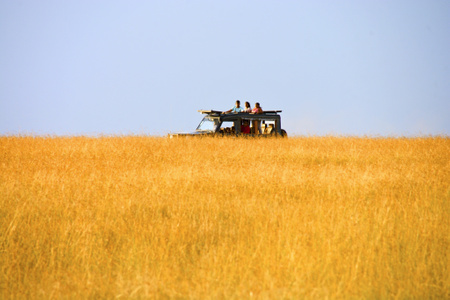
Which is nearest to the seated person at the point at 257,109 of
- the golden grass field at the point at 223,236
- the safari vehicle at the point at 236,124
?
the safari vehicle at the point at 236,124

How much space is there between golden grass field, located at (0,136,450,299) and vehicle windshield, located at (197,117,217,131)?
17.7ft

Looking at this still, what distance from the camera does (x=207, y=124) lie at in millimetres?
14625

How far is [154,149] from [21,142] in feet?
14.6

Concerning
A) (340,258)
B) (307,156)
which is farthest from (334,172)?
(340,258)

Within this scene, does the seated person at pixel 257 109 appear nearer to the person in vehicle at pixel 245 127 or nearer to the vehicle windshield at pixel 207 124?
the person in vehicle at pixel 245 127

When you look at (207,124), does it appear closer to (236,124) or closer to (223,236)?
(236,124)

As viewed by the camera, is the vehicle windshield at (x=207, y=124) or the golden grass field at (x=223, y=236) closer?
the golden grass field at (x=223, y=236)

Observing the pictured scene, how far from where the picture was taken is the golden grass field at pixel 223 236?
3.46m

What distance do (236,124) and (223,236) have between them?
9.89 m

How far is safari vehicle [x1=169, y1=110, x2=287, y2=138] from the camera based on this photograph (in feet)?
46.9

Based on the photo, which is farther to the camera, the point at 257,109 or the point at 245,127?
the point at 257,109

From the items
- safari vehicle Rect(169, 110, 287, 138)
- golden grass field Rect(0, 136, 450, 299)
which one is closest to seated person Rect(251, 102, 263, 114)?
safari vehicle Rect(169, 110, 287, 138)

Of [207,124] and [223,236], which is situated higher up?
[207,124]

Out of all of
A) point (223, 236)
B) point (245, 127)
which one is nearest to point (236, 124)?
point (245, 127)
